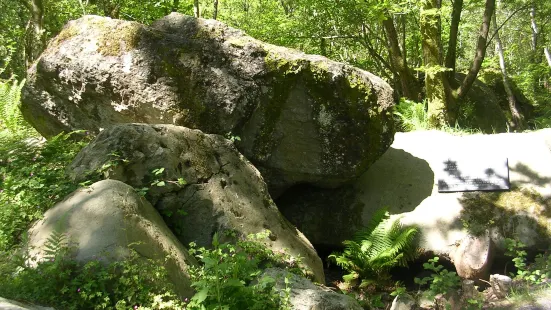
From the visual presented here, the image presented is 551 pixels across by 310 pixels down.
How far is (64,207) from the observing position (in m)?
3.62

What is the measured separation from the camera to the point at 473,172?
671cm

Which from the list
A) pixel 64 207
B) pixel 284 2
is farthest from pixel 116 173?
pixel 284 2

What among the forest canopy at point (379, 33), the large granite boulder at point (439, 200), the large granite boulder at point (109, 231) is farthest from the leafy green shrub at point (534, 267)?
the forest canopy at point (379, 33)

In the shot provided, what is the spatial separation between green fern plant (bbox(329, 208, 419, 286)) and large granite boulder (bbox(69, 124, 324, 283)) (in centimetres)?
102

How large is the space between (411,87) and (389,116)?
246 inches

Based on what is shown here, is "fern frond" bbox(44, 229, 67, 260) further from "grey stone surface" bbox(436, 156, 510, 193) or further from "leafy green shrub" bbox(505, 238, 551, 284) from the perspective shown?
"grey stone surface" bbox(436, 156, 510, 193)

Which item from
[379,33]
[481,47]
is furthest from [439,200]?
[379,33]

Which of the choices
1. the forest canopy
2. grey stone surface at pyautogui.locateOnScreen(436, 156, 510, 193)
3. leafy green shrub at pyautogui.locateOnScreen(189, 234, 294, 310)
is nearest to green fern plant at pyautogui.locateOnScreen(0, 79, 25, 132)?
the forest canopy

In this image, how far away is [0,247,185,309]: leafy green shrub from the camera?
110 inches

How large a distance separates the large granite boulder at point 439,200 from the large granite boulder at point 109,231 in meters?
3.63

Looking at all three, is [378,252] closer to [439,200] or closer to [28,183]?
[439,200]

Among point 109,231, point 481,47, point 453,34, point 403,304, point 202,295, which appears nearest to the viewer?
point 202,295

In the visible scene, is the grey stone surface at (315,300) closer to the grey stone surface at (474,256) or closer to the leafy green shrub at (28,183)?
the leafy green shrub at (28,183)

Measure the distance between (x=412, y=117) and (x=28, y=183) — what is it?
811cm
